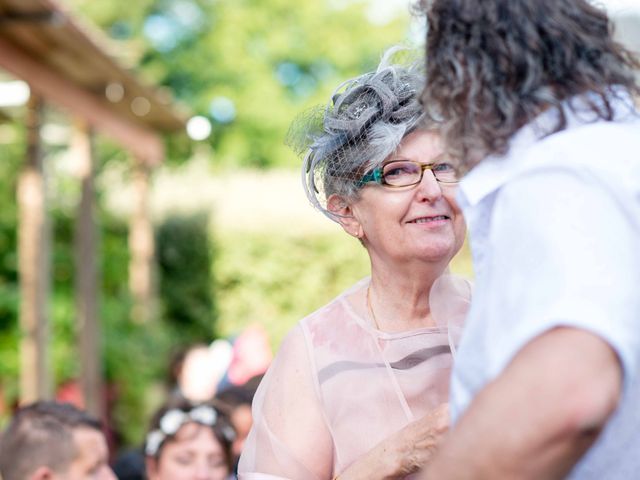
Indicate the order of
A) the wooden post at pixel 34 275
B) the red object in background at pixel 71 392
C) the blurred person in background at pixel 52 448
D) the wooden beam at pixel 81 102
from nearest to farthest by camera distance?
the blurred person in background at pixel 52 448, the wooden post at pixel 34 275, the wooden beam at pixel 81 102, the red object in background at pixel 71 392

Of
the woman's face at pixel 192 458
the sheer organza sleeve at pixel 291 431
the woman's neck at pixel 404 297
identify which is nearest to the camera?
the sheer organza sleeve at pixel 291 431

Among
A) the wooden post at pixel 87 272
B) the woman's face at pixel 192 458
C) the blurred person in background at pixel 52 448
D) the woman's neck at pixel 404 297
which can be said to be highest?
the woman's neck at pixel 404 297

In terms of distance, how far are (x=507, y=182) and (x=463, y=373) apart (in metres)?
0.28

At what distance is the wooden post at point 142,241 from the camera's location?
1370 centimetres

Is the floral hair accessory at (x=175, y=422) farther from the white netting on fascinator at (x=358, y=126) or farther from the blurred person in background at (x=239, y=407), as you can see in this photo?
the white netting on fascinator at (x=358, y=126)

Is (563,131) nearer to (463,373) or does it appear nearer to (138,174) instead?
(463,373)

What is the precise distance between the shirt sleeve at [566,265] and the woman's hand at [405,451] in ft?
2.39

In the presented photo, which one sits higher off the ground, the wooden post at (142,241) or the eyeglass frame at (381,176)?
the eyeglass frame at (381,176)

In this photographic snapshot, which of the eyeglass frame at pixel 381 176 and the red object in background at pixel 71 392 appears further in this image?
the red object in background at pixel 71 392

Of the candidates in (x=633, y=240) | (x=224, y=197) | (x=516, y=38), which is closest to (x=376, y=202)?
(x=516, y=38)

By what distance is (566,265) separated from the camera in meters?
1.40

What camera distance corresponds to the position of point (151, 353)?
39.7 feet

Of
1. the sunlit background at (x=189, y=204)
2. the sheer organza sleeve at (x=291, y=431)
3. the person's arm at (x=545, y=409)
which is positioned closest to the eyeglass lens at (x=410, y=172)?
the sunlit background at (x=189, y=204)

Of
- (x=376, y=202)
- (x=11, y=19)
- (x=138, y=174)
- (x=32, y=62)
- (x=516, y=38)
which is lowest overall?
(x=138, y=174)
